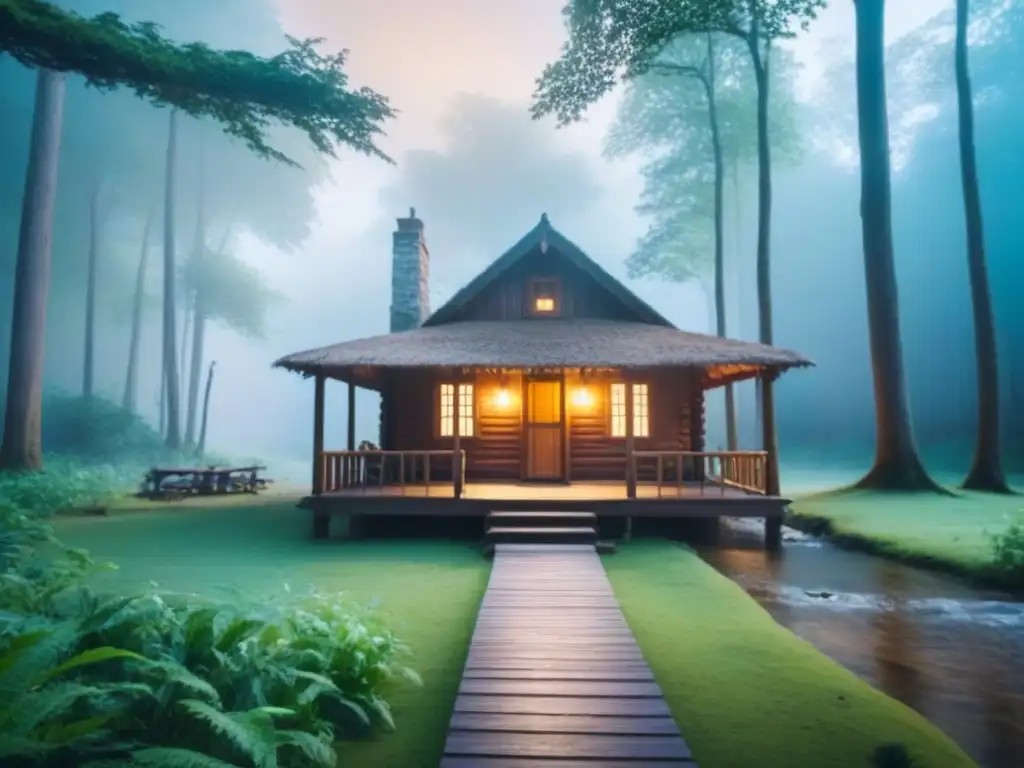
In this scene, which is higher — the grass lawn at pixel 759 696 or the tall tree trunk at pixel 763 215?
the tall tree trunk at pixel 763 215

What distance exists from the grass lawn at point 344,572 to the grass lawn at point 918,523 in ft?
26.6

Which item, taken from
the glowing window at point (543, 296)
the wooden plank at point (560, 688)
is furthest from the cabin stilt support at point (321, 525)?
the wooden plank at point (560, 688)

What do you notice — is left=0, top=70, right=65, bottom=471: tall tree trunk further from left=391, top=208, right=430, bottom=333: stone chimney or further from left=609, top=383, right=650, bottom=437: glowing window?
left=609, top=383, right=650, bottom=437: glowing window

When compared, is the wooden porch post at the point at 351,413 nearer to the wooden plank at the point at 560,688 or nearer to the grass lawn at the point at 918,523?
the wooden plank at the point at 560,688

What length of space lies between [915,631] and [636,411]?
30.8ft

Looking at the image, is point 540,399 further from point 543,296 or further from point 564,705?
point 564,705

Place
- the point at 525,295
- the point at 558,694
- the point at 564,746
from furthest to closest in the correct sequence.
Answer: the point at 525,295, the point at 558,694, the point at 564,746

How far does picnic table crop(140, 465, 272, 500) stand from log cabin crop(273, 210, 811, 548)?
6.84 m

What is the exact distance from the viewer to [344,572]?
33.1ft

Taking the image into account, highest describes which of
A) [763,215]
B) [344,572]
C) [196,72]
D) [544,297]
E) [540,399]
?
[763,215]

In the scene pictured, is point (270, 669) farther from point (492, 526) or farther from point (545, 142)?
point (545, 142)

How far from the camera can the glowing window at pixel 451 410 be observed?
55.2 feet

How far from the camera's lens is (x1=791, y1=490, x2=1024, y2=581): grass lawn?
11219 mm

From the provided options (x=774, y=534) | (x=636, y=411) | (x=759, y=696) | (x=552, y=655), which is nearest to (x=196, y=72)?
(x=552, y=655)
